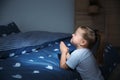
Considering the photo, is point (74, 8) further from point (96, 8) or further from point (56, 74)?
point (56, 74)

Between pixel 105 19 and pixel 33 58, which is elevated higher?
pixel 105 19

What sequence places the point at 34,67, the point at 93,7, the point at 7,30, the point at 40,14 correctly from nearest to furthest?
the point at 34,67 → the point at 7,30 → the point at 93,7 → the point at 40,14

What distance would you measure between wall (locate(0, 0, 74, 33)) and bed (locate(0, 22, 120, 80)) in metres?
0.43

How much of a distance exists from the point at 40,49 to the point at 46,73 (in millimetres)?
708

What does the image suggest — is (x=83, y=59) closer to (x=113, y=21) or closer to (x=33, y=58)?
(x=33, y=58)

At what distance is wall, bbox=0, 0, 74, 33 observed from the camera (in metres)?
3.14

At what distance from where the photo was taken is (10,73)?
1.59m

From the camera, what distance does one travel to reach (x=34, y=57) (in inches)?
81.4

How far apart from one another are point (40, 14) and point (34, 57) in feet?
3.96

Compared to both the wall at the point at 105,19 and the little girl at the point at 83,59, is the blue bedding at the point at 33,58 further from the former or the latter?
the wall at the point at 105,19

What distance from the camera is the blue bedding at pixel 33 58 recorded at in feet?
5.31

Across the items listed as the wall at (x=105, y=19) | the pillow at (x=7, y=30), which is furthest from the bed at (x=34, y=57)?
the wall at (x=105, y=19)

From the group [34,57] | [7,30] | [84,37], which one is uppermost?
[84,37]

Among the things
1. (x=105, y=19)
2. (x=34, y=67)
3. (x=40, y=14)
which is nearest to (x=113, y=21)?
(x=105, y=19)
